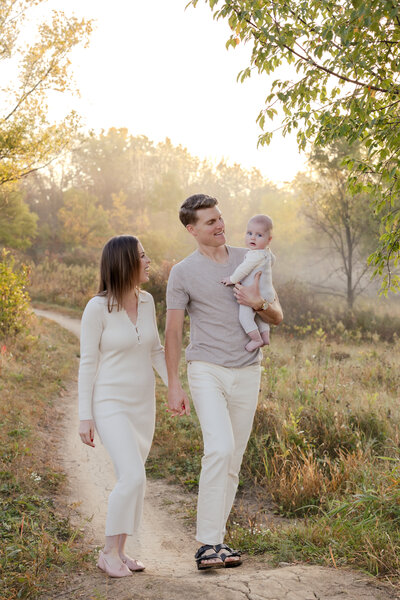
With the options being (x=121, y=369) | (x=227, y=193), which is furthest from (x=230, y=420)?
(x=227, y=193)

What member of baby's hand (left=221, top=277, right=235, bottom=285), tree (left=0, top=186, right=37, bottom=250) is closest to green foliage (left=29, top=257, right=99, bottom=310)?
tree (left=0, top=186, right=37, bottom=250)

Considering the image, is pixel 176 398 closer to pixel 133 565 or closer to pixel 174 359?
pixel 174 359

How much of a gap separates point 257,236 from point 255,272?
0.28 meters

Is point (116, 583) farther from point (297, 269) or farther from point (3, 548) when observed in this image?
point (297, 269)

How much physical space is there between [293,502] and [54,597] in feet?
8.17


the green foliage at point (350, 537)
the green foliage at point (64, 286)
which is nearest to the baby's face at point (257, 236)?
the green foliage at point (350, 537)

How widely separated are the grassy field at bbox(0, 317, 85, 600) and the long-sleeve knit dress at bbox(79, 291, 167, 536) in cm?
59

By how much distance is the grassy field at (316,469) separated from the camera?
4051 mm

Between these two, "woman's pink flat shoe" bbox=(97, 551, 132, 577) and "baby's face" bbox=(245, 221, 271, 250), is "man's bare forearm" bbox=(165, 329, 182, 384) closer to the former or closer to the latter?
"baby's face" bbox=(245, 221, 271, 250)

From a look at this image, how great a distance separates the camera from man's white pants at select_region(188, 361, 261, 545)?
370cm

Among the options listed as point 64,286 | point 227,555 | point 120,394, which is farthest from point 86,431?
point 64,286

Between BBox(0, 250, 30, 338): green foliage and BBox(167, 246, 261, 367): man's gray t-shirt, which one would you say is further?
BBox(0, 250, 30, 338): green foliage

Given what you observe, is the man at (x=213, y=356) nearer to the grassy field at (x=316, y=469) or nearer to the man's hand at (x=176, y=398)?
the man's hand at (x=176, y=398)

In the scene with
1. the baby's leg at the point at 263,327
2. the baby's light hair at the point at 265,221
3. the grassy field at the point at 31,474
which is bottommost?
the grassy field at the point at 31,474
